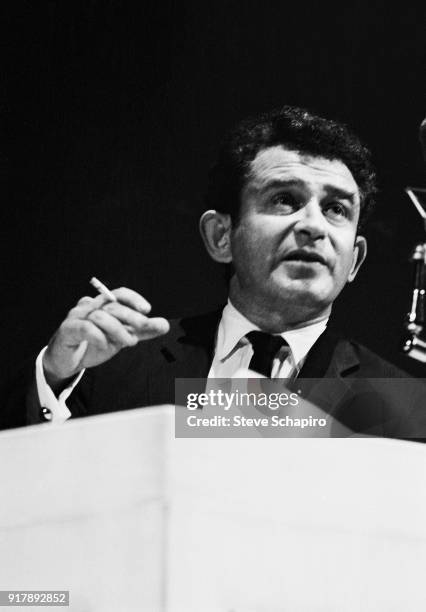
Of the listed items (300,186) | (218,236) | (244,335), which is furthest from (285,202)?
(244,335)

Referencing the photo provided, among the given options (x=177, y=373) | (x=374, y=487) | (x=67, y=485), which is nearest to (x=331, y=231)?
(x=177, y=373)

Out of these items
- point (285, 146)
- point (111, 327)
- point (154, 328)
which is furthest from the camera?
point (285, 146)

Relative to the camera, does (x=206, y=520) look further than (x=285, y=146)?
No

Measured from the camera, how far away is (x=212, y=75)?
7.76 feet

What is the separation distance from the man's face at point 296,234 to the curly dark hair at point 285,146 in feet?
0.07

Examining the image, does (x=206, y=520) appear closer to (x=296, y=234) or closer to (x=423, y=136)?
(x=296, y=234)

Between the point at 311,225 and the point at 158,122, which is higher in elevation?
the point at 158,122

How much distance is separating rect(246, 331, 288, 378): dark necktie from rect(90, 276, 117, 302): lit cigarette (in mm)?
292

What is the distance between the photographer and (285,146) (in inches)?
86.1

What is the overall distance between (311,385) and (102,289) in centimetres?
46

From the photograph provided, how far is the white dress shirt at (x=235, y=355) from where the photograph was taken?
2041 mm

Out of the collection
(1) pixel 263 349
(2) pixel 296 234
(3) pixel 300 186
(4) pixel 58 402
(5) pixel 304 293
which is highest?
(3) pixel 300 186

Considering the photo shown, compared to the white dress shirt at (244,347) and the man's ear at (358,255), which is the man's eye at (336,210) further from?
the white dress shirt at (244,347)

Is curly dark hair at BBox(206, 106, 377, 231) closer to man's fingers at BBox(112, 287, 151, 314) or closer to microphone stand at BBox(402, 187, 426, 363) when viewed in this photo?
microphone stand at BBox(402, 187, 426, 363)
